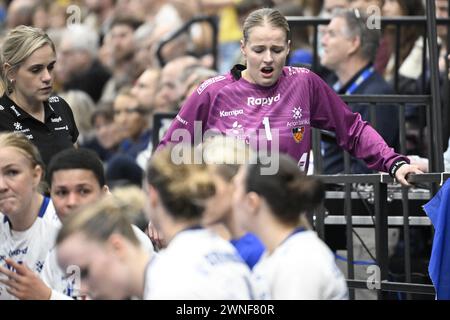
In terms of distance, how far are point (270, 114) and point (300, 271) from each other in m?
2.09

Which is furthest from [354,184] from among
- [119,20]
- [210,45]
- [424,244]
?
[119,20]

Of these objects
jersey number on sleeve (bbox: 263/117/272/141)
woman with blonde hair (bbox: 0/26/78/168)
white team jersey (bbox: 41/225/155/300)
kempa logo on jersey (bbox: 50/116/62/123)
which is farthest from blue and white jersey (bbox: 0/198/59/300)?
jersey number on sleeve (bbox: 263/117/272/141)

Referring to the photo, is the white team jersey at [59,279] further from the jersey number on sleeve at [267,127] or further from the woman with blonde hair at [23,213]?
the jersey number on sleeve at [267,127]

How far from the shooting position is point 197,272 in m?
5.00

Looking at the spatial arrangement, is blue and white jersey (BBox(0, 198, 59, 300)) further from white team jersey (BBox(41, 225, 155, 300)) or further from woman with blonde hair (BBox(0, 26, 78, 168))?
woman with blonde hair (BBox(0, 26, 78, 168))

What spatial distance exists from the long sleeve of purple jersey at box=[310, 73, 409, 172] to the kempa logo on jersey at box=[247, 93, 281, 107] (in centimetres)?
24

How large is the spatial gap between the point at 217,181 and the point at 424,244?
4253 millimetres

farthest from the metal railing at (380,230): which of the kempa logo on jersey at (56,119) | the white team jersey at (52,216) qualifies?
the white team jersey at (52,216)

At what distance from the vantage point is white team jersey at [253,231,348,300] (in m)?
5.23

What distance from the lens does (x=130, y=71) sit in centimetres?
1427

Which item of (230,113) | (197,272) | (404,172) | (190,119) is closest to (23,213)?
(190,119)

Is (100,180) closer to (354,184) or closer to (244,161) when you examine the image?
(244,161)

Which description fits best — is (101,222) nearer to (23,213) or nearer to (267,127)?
(23,213)

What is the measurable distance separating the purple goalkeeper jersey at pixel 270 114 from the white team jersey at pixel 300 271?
182cm
